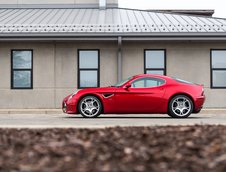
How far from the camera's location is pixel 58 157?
17.0 feet

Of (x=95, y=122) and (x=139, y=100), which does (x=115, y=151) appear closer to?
(x=95, y=122)

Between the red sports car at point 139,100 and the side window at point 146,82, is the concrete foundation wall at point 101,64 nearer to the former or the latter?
the side window at point 146,82

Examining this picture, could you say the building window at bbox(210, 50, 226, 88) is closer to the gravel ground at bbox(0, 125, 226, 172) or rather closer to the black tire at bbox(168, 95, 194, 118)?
the black tire at bbox(168, 95, 194, 118)

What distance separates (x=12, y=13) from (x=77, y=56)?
6.41 meters

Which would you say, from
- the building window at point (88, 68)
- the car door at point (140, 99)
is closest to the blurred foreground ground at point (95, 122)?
the car door at point (140, 99)

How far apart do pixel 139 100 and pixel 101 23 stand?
306 inches

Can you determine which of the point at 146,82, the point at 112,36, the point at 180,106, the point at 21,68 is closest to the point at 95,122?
the point at 146,82

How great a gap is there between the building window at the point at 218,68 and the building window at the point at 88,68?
477 centimetres

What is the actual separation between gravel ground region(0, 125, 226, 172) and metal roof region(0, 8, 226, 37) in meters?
14.2

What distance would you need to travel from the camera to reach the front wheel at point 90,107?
629 inches

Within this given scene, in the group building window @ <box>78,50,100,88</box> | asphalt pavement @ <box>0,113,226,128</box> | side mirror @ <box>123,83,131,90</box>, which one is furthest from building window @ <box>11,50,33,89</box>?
asphalt pavement @ <box>0,113,226,128</box>

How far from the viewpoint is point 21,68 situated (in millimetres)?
22031

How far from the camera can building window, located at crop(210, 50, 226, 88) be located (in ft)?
72.1

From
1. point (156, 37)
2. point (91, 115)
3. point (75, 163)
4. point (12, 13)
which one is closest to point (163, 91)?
point (91, 115)
